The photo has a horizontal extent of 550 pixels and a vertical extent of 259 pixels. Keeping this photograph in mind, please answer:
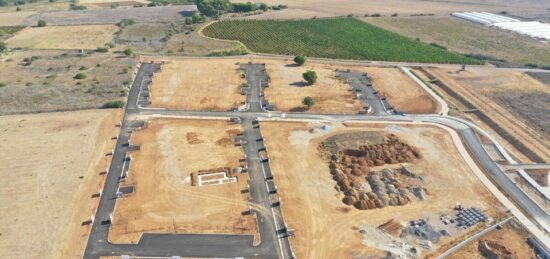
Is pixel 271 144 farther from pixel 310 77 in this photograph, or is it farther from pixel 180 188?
pixel 310 77

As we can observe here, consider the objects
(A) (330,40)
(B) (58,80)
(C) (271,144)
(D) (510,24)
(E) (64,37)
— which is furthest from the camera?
(D) (510,24)

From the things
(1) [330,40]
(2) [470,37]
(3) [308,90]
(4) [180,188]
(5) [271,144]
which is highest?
(2) [470,37]

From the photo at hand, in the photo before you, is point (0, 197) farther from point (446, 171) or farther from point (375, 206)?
point (446, 171)

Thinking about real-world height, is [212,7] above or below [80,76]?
above

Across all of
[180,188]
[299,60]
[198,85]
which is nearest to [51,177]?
[180,188]

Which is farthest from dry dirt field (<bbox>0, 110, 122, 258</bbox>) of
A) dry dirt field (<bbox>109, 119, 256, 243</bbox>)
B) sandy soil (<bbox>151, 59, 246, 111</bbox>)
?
sandy soil (<bbox>151, 59, 246, 111</bbox>)

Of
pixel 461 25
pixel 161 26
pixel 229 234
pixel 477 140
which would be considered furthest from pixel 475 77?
pixel 161 26
